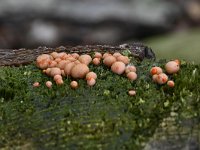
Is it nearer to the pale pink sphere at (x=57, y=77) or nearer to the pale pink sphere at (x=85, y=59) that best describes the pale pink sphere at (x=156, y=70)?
the pale pink sphere at (x=85, y=59)

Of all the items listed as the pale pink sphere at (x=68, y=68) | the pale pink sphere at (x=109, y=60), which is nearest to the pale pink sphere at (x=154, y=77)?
the pale pink sphere at (x=109, y=60)

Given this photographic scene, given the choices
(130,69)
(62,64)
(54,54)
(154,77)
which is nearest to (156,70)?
(154,77)

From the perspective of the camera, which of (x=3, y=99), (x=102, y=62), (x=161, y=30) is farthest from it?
(x=161, y=30)

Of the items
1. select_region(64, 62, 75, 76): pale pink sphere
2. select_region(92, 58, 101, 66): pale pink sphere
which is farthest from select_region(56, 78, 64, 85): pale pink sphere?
select_region(92, 58, 101, 66): pale pink sphere

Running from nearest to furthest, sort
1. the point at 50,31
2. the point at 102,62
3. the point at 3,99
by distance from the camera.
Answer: the point at 3,99
the point at 102,62
the point at 50,31

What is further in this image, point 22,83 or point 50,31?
point 50,31

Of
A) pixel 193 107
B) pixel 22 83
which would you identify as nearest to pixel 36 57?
pixel 22 83

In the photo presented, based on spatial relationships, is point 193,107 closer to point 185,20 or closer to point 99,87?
point 99,87
